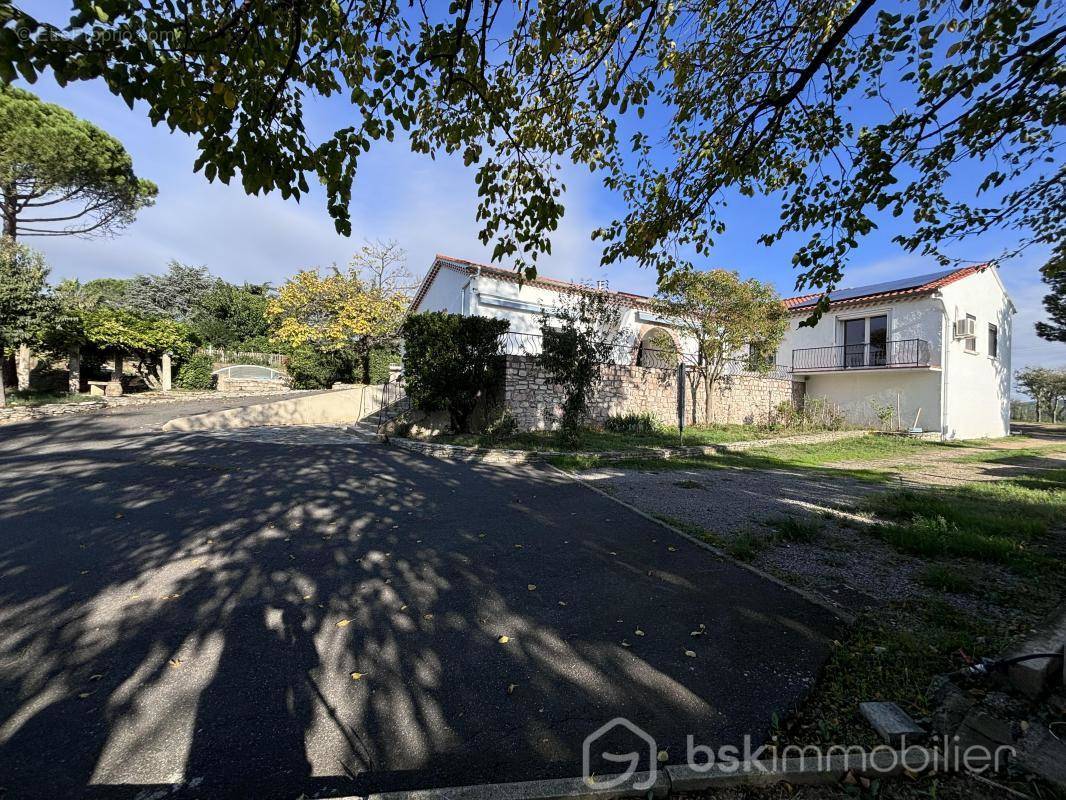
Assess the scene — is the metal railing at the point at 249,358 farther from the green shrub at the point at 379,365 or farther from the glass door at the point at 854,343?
the glass door at the point at 854,343

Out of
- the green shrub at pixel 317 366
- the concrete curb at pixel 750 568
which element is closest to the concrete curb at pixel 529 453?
the concrete curb at pixel 750 568

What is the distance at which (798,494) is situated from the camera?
6742 mm

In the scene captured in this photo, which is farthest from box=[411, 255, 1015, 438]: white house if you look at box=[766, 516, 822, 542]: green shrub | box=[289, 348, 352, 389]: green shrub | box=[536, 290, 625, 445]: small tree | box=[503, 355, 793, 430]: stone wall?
box=[766, 516, 822, 542]: green shrub

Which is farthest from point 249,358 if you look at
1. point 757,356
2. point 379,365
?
point 757,356

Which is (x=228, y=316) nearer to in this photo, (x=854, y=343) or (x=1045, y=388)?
(x=854, y=343)

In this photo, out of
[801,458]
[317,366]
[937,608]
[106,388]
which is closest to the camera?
[937,608]

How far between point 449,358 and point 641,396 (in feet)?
22.6

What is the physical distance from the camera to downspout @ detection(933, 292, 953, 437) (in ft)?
50.8

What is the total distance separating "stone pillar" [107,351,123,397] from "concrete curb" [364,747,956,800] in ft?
72.0

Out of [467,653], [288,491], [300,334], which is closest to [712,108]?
[467,653]

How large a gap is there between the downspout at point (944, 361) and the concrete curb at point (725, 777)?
1910cm

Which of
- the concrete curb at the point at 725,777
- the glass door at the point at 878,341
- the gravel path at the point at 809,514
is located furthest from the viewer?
the glass door at the point at 878,341

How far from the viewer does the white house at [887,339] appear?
15750mm

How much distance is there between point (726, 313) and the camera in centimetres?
1350
